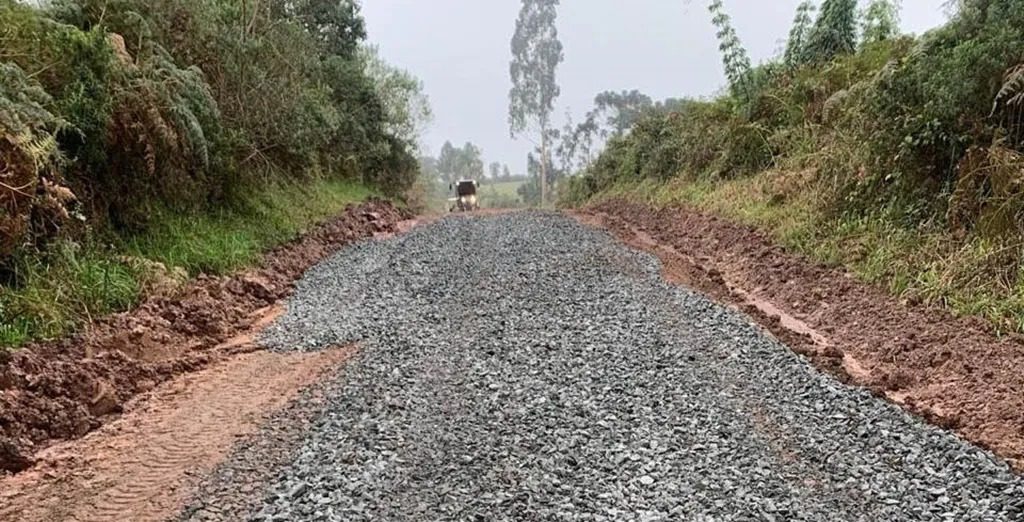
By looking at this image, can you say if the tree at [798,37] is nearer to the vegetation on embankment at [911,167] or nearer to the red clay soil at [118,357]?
the vegetation on embankment at [911,167]

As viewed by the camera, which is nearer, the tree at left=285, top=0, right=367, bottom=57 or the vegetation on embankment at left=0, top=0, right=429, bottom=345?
the vegetation on embankment at left=0, top=0, right=429, bottom=345

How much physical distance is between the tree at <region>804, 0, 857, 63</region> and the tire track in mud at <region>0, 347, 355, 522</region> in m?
11.6

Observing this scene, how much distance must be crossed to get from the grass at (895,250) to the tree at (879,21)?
173 inches

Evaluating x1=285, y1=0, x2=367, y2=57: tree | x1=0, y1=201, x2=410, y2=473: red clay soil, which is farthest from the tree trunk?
x1=0, y1=201, x2=410, y2=473: red clay soil

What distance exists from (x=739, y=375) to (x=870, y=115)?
Answer: 4.54m

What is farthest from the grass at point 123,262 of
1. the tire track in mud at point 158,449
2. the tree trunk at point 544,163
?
the tree trunk at point 544,163

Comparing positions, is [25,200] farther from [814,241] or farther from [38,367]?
[814,241]

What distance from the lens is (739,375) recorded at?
14.8 ft

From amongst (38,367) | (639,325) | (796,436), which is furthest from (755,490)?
(38,367)

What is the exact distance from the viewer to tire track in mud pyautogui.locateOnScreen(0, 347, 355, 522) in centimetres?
314

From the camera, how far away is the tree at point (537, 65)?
43.0 m

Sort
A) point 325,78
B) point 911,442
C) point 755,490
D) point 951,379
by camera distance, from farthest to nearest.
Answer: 1. point 325,78
2. point 951,379
3. point 911,442
4. point 755,490

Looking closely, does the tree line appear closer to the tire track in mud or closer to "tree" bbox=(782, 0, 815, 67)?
the tire track in mud

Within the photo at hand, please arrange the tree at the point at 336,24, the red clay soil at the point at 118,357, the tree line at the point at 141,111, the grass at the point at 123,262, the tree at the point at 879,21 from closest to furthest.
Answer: the red clay soil at the point at 118,357, the grass at the point at 123,262, the tree line at the point at 141,111, the tree at the point at 879,21, the tree at the point at 336,24
